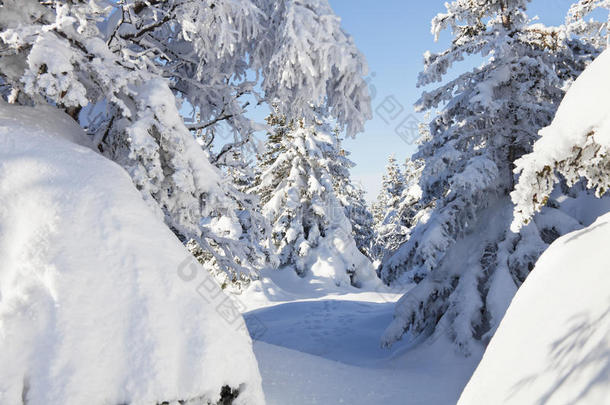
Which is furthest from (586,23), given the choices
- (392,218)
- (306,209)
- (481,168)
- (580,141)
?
(392,218)

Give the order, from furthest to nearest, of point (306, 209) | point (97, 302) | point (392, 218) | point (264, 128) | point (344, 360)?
point (392, 218) < point (306, 209) < point (344, 360) < point (264, 128) < point (97, 302)

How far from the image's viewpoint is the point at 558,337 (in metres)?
2.04

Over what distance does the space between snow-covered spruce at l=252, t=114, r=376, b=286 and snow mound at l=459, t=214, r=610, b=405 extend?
55.1ft

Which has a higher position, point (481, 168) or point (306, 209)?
point (481, 168)

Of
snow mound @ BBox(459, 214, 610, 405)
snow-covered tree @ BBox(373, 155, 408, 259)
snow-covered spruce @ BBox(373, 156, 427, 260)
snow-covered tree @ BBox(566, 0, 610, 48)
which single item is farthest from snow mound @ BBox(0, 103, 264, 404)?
snow-covered tree @ BBox(373, 155, 408, 259)

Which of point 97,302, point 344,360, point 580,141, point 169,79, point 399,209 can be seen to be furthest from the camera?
point 399,209

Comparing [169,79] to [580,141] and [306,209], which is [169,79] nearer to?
[580,141]

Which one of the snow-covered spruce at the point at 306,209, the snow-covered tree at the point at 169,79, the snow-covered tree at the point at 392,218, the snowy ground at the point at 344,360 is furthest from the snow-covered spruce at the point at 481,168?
the snow-covered tree at the point at 392,218

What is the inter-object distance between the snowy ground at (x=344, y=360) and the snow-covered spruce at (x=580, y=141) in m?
3.73

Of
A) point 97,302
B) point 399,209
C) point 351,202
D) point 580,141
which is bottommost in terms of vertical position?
point 351,202

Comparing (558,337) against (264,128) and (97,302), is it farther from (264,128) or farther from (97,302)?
(264,128)

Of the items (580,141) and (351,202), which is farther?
(351,202)

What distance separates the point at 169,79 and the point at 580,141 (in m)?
4.13

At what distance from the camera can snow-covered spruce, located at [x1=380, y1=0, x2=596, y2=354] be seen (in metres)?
7.52
